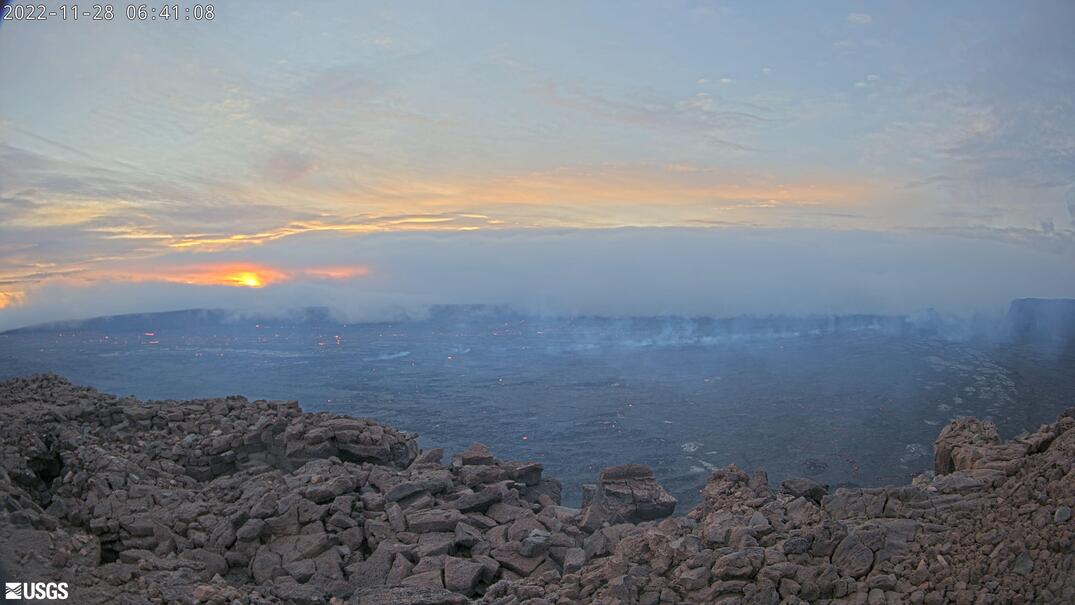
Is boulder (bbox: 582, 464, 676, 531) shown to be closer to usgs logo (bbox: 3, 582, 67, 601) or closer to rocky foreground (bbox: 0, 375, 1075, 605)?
rocky foreground (bbox: 0, 375, 1075, 605)

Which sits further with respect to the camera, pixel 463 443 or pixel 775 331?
pixel 775 331

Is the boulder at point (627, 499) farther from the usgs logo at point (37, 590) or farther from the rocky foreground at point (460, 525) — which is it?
the usgs logo at point (37, 590)

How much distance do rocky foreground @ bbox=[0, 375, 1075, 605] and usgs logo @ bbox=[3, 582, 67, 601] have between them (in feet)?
0.49

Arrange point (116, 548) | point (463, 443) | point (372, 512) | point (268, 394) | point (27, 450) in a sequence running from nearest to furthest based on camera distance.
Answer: point (116, 548)
point (372, 512)
point (27, 450)
point (463, 443)
point (268, 394)

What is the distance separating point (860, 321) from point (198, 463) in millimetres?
91754

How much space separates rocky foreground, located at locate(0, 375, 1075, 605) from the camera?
7527 mm

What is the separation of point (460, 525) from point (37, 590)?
5.28 m

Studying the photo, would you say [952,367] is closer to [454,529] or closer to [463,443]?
[463,443]

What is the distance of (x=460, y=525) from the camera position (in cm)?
1063

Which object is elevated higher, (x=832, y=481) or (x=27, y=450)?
(x=27, y=450)

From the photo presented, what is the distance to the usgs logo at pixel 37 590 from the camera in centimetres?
728

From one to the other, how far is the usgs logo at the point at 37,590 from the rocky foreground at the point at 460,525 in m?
0.15

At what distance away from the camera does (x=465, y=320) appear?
104 m

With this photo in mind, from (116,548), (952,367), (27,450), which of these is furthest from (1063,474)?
(952,367)
